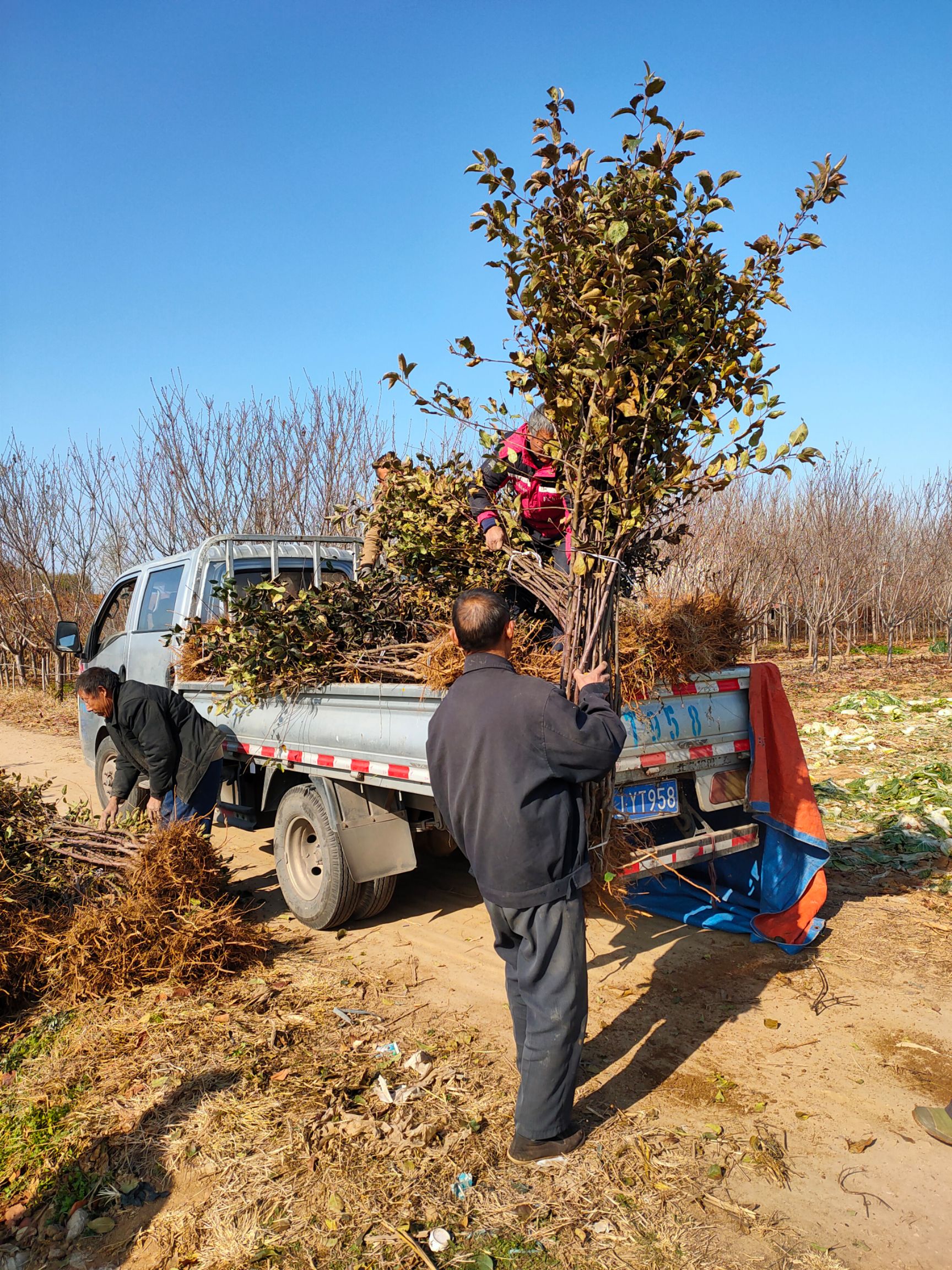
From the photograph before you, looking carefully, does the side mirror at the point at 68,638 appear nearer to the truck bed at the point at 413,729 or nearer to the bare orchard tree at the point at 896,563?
the truck bed at the point at 413,729

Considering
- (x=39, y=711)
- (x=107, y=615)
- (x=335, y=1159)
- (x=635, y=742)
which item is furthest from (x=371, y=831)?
(x=39, y=711)

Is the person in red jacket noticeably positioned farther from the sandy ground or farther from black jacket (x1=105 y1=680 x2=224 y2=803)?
black jacket (x1=105 y1=680 x2=224 y2=803)

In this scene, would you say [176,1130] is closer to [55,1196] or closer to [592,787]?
[55,1196]

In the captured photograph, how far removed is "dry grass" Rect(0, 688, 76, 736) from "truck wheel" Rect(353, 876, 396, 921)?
1056 centimetres

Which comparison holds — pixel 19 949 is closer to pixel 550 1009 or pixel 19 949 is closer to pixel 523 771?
pixel 550 1009

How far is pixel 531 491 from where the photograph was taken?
12.8ft

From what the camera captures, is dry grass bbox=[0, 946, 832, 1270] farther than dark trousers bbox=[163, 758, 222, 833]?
No

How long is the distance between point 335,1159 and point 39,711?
16.3m

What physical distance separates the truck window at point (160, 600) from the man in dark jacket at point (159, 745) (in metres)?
1.38

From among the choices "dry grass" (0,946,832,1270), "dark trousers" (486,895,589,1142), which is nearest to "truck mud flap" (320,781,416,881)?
"dry grass" (0,946,832,1270)

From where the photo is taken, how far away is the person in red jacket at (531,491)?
365 centimetres

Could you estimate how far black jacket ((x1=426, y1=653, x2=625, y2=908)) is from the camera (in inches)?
103

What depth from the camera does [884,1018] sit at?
12.1 ft

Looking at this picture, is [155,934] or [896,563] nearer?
[155,934]
